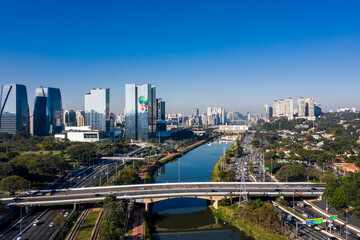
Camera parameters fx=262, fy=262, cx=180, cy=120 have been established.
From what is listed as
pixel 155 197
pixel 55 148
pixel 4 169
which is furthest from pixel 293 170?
pixel 55 148

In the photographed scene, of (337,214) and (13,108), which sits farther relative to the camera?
(13,108)

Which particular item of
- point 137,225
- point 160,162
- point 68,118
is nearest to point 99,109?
point 68,118

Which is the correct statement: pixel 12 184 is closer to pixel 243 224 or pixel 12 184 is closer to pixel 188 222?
pixel 188 222

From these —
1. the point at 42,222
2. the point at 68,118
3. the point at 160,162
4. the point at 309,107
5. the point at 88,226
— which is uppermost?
the point at 309,107

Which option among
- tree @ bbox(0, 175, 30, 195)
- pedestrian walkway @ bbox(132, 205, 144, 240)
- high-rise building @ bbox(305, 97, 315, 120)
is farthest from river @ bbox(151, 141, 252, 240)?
high-rise building @ bbox(305, 97, 315, 120)

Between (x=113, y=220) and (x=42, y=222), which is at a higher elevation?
(x=113, y=220)

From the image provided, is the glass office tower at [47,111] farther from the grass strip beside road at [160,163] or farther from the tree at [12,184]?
the tree at [12,184]
